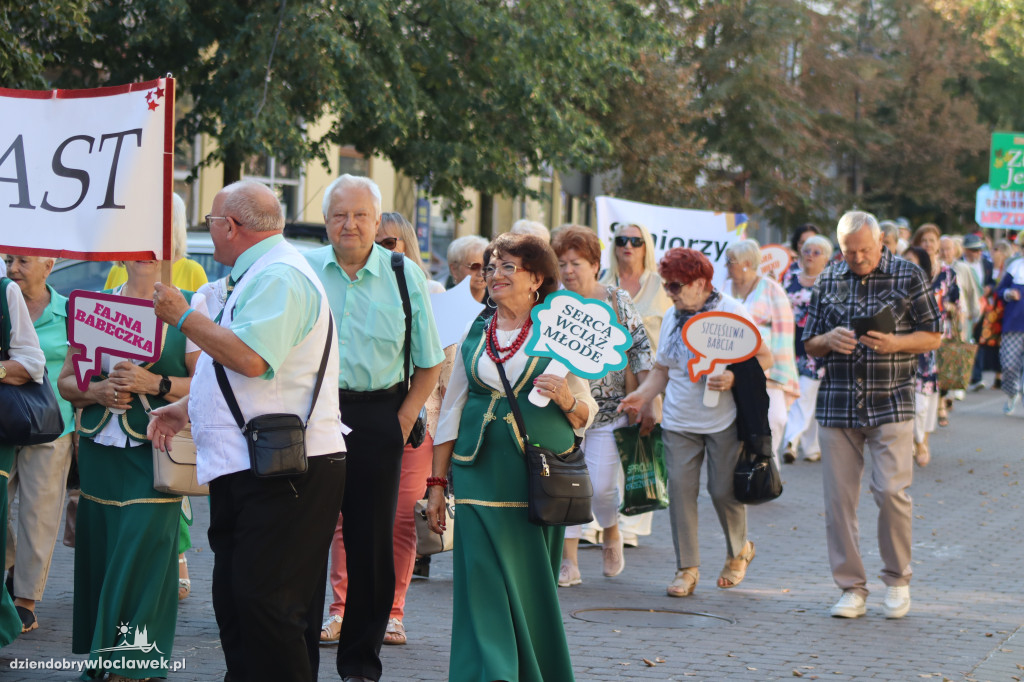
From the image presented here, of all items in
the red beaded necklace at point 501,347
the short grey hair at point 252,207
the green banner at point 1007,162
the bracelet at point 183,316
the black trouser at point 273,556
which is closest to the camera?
the bracelet at point 183,316

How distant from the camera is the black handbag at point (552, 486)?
5312mm

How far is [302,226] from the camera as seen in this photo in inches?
583

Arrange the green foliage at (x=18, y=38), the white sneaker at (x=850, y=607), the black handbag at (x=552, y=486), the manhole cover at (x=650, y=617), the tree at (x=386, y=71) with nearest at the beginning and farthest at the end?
1. the black handbag at (x=552, y=486)
2. the manhole cover at (x=650, y=617)
3. the white sneaker at (x=850, y=607)
4. the green foliage at (x=18, y=38)
5. the tree at (x=386, y=71)

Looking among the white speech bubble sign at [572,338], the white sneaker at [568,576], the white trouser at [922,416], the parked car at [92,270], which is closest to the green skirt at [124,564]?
the white speech bubble sign at [572,338]

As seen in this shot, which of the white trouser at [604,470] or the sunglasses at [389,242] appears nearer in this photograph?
the sunglasses at [389,242]

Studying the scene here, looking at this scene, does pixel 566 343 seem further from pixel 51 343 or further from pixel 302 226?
pixel 302 226

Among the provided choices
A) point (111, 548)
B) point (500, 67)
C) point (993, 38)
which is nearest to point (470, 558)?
point (111, 548)

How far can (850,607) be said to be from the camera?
759 cm

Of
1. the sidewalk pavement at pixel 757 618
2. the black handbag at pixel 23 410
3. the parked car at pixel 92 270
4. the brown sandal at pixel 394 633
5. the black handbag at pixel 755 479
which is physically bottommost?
the sidewalk pavement at pixel 757 618

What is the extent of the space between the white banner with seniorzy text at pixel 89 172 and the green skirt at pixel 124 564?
3.00ft

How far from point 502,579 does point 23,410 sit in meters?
2.22

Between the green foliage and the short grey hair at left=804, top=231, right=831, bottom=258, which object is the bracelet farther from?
the short grey hair at left=804, top=231, right=831, bottom=258

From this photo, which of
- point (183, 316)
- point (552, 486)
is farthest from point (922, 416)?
point (183, 316)

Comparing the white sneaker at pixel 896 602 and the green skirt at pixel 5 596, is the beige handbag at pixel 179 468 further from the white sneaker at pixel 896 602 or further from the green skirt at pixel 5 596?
the white sneaker at pixel 896 602
